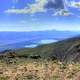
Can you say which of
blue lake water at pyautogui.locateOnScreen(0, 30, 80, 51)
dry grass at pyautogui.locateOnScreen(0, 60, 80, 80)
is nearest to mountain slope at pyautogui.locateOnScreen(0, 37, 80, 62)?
blue lake water at pyautogui.locateOnScreen(0, 30, 80, 51)

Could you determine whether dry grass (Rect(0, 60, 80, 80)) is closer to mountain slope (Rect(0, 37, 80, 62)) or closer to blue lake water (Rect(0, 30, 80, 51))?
blue lake water (Rect(0, 30, 80, 51))

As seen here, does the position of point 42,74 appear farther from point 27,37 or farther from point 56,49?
point 56,49

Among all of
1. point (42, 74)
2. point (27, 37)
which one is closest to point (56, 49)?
point (27, 37)

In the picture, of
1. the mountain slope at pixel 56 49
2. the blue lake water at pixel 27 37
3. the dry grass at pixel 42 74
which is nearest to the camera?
the dry grass at pixel 42 74

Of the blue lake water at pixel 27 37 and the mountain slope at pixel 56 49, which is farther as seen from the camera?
the mountain slope at pixel 56 49

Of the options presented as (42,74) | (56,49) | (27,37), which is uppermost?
(27,37)

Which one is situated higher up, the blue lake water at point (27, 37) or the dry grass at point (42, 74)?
the blue lake water at point (27, 37)

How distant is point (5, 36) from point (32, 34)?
56.7 inches

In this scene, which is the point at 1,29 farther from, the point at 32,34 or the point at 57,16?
the point at 57,16

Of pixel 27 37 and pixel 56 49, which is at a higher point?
pixel 27 37

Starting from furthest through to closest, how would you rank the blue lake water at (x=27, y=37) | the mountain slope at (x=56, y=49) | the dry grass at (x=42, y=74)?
the mountain slope at (x=56, y=49) → the blue lake water at (x=27, y=37) → the dry grass at (x=42, y=74)

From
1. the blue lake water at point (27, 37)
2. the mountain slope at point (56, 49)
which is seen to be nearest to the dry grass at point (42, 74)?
the blue lake water at point (27, 37)

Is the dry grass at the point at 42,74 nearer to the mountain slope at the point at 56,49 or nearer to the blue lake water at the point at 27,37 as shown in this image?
the blue lake water at the point at 27,37

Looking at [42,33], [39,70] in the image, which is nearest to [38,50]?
[42,33]
